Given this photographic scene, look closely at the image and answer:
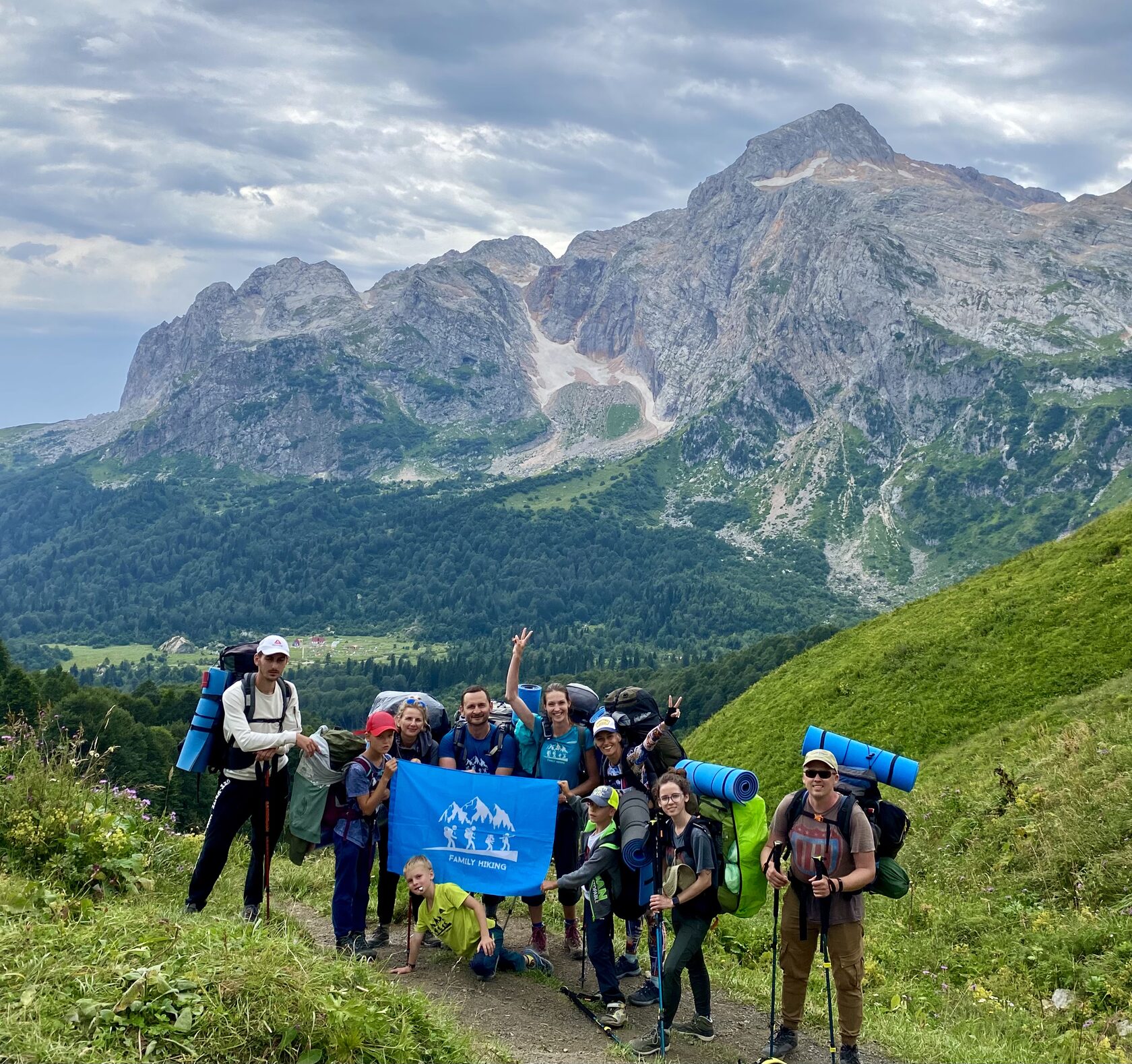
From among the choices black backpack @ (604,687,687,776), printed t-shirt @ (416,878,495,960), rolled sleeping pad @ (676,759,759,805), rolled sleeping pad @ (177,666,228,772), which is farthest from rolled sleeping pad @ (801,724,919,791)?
rolled sleeping pad @ (177,666,228,772)

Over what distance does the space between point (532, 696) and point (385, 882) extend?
10.6 feet

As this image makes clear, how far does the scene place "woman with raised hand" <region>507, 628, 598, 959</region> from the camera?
12.3 meters

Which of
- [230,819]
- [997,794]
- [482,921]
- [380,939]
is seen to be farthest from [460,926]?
[997,794]

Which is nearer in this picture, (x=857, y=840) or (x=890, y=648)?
(x=857, y=840)

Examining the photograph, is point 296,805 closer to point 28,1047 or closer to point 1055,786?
point 28,1047

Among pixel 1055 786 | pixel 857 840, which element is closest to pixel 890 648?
pixel 1055 786

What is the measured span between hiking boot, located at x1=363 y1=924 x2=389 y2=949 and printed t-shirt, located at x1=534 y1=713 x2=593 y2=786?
283 centimetres

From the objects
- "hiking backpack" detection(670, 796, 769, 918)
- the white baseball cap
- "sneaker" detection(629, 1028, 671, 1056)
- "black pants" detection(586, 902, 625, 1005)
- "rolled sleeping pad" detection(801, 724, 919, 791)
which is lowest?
"sneaker" detection(629, 1028, 671, 1056)

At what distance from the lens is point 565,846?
12602 mm

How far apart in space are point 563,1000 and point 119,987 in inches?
210

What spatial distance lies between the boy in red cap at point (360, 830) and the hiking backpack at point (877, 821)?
496 cm

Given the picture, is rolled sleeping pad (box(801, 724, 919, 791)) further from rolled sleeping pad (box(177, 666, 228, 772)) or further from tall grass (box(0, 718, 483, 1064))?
rolled sleeping pad (box(177, 666, 228, 772))

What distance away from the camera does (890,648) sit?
90.1 feet

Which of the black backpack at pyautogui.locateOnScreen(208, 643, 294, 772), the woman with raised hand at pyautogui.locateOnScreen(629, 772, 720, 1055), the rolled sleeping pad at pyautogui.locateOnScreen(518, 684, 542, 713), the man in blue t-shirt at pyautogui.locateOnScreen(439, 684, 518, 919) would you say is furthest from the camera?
the rolled sleeping pad at pyautogui.locateOnScreen(518, 684, 542, 713)
